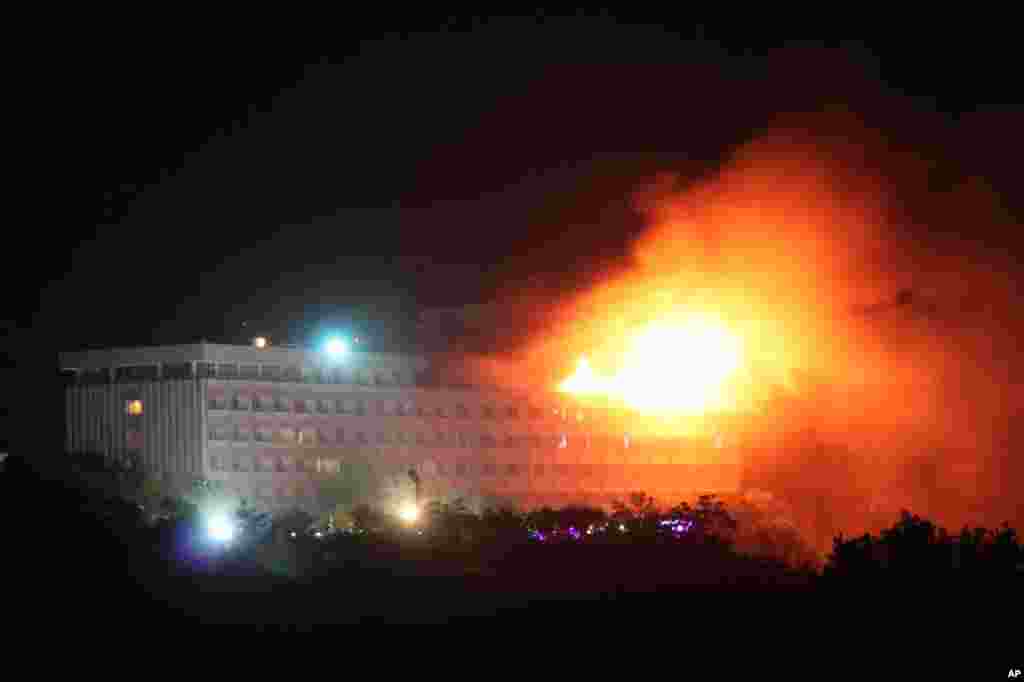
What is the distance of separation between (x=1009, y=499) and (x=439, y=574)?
2103 inches

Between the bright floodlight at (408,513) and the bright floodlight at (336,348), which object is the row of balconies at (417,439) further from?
the bright floodlight at (408,513)

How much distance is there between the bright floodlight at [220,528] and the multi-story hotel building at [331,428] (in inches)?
276

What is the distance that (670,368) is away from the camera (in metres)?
121

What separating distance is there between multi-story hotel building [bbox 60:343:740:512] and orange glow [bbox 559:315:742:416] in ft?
5.09

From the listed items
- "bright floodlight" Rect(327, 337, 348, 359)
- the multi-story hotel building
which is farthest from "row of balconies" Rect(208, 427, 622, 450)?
"bright floodlight" Rect(327, 337, 348, 359)

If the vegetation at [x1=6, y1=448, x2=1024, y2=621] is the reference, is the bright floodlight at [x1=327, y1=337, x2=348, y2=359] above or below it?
above

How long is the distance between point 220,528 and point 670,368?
40.1 m

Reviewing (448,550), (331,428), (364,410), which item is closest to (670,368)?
(364,410)

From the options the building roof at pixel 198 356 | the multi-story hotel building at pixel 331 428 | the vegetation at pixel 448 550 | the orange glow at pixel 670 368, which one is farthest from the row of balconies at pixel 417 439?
the vegetation at pixel 448 550

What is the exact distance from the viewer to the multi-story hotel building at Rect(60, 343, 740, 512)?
100938 mm

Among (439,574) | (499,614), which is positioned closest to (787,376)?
(439,574)

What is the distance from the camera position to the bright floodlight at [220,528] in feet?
264

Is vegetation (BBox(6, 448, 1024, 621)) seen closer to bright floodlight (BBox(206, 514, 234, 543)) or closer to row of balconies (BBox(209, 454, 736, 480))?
bright floodlight (BBox(206, 514, 234, 543))

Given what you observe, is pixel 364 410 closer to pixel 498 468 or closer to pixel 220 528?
pixel 498 468
